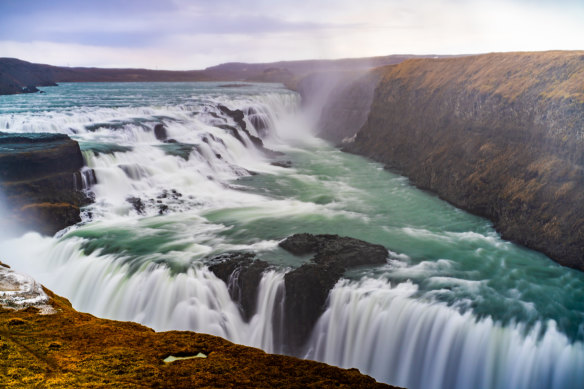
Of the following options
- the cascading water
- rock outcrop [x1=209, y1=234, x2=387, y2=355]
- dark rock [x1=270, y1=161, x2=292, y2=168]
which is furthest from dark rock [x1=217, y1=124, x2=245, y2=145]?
rock outcrop [x1=209, y1=234, x2=387, y2=355]

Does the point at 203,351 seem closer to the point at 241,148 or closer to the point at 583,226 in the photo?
the point at 583,226

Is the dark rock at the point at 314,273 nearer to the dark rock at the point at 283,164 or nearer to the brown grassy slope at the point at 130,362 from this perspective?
the brown grassy slope at the point at 130,362

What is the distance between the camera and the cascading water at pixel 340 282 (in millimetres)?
11031

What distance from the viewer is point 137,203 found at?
20734 millimetres

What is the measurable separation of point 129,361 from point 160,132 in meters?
25.9

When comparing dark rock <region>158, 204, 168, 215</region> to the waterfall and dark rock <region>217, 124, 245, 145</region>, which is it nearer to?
the waterfall

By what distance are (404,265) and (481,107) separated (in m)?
13.5

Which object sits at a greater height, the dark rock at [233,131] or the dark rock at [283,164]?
the dark rock at [233,131]

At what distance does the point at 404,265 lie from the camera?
570 inches

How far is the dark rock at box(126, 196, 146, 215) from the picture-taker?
66.6 feet

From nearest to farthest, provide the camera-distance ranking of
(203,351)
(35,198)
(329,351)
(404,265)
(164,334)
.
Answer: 1. (203,351)
2. (164,334)
3. (329,351)
4. (404,265)
5. (35,198)

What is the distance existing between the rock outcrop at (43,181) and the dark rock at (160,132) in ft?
26.7

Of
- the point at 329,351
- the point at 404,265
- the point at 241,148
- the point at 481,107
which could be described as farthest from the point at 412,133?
the point at 329,351

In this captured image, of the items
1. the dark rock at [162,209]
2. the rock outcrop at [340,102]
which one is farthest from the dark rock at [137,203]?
the rock outcrop at [340,102]
